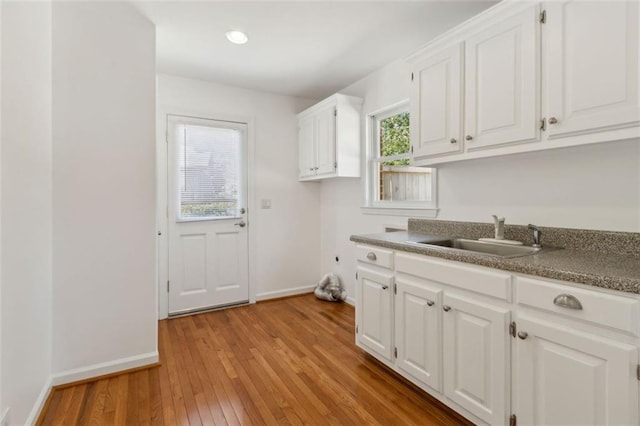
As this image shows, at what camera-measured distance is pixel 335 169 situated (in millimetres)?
3268

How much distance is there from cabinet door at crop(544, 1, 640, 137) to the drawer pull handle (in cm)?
76

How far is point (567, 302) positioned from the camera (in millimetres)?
1217

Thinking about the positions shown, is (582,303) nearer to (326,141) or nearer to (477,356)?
(477,356)

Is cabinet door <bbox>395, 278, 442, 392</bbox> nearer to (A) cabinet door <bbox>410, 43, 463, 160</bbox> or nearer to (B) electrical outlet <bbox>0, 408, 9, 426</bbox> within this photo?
(A) cabinet door <bbox>410, 43, 463, 160</bbox>

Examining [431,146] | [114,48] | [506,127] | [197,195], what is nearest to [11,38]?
[114,48]

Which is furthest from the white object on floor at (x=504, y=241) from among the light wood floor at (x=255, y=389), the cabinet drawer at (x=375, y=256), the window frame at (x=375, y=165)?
the light wood floor at (x=255, y=389)

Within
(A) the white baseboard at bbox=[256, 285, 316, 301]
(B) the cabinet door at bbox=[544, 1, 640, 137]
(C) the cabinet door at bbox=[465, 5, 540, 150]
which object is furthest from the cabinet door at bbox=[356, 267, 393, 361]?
(A) the white baseboard at bbox=[256, 285, 316, 301]

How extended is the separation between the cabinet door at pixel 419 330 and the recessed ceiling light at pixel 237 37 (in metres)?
2.17

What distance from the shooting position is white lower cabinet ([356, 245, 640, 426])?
1.13 meters

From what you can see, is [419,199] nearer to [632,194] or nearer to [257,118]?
[632,194]

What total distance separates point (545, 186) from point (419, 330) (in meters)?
1.13

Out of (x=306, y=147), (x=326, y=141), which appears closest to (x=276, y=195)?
(x=306, y=147)

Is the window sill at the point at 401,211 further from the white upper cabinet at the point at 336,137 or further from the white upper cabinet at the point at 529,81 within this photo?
the white upper cabinet at the point at 529,81

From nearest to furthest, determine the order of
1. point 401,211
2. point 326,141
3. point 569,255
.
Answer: point 569,255 < point 401,211 < point 326,141
